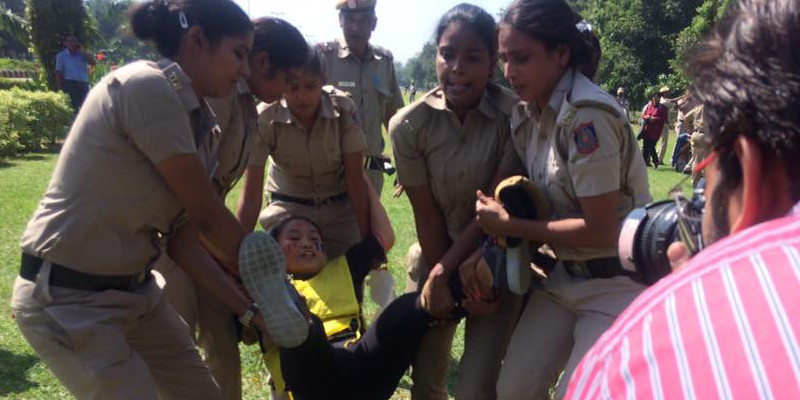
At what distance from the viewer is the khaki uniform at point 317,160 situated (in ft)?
12.0

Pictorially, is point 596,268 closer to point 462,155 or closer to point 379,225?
point 462,155

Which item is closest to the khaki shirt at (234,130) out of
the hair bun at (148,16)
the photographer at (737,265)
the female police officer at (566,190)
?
the hair bun at (148,16)

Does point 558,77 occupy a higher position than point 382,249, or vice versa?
point 558,77

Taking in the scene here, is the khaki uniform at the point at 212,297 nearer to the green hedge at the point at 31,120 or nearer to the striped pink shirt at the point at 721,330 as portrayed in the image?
the striped pink shirt at the point at 721,330

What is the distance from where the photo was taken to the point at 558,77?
2693 millimetres

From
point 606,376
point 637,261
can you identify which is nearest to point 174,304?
point 637,261

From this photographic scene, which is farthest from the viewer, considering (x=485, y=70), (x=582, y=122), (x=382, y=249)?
(x=382, y=249)

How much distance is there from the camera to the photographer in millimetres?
759

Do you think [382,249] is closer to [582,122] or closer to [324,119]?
[324,119]

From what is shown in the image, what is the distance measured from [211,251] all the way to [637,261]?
6.54ft

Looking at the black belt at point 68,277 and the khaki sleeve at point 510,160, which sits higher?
the khaki sleeve at point 510,160

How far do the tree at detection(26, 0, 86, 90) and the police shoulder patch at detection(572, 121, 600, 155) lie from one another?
68.5ft

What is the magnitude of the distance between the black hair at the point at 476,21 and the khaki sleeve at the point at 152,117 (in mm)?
1235

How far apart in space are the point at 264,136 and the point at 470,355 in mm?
1496
